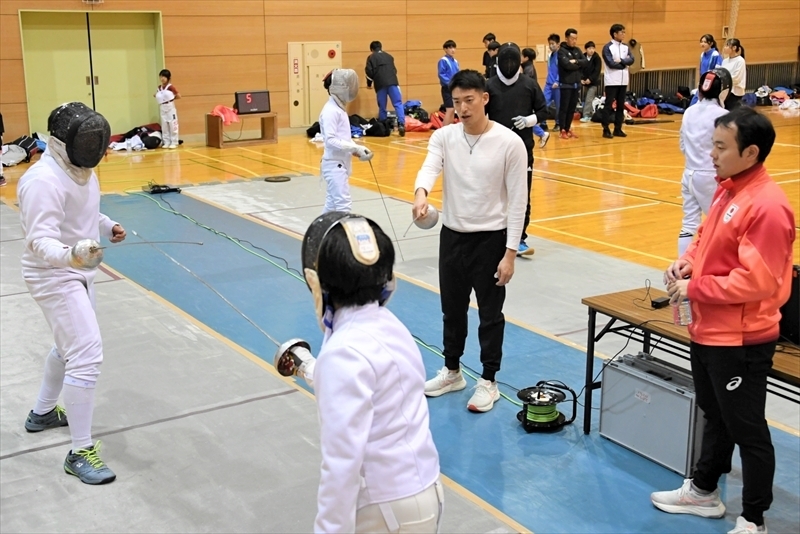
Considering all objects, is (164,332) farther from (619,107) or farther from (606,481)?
(619,107)

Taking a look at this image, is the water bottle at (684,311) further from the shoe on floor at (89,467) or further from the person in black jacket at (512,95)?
the person in black jacket at (512,95)

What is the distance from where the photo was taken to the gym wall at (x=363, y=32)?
55.3 feet

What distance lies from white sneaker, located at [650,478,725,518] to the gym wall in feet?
47.6

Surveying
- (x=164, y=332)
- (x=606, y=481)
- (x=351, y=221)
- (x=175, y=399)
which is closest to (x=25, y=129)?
(x=164, y=332)

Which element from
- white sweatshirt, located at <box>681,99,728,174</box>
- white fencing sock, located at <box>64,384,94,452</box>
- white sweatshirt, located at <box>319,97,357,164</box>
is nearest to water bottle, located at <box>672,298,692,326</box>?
white fencing sock, located at <box>64,384,94,452</box>

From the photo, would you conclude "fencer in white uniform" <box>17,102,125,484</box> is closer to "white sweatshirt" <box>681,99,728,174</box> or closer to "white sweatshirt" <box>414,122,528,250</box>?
"white sweatshirt" <box>414,122,528,250</box>

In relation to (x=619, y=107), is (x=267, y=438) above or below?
below

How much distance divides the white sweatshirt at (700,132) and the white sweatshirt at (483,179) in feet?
7.66

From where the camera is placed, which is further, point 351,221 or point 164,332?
point 164,332

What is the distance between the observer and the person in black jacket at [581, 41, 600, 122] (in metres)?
19.2

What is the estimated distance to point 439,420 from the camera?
197 inches

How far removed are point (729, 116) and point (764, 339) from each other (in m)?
0.89

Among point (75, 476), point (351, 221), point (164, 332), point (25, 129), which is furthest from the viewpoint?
point (25, 129)

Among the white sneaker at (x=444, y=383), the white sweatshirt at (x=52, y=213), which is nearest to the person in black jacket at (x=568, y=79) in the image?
the white sneaker at (x=444, y=383)
